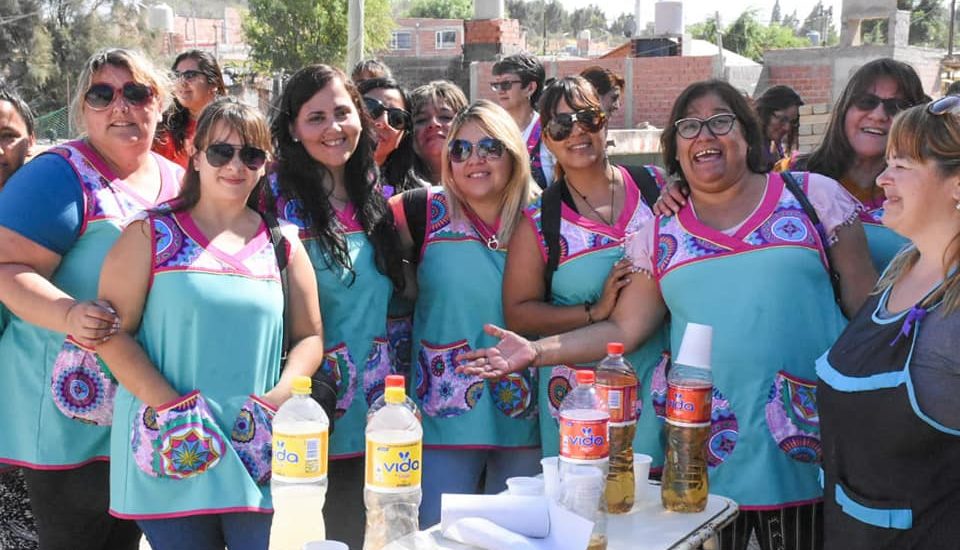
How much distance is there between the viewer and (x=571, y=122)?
3.94m

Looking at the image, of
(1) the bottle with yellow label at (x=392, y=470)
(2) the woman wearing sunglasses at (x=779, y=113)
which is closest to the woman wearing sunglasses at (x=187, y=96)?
(1) the bottle with yellow label at (x=392, y=470)

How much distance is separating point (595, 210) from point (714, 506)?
1308mm

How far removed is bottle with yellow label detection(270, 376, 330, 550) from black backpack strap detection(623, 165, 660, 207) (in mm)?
1715

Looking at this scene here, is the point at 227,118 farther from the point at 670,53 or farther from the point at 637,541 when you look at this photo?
the point at 670,53

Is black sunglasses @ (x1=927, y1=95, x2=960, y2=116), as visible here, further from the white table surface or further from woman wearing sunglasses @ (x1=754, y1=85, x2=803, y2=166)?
woman wearing sunglasses @ (x1=754, y1=85, x2=803, y2=166)

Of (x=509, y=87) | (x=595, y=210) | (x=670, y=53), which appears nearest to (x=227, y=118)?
(x=595, y=210)

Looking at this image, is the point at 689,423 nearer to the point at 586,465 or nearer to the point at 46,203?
the point at 586,465

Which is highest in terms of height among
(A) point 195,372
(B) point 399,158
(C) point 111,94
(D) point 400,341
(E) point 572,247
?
(C) point 111,94

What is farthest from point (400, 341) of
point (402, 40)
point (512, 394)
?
point (402, 40)

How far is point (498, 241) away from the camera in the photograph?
396 cm

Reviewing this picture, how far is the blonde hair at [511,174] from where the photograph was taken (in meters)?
3.98

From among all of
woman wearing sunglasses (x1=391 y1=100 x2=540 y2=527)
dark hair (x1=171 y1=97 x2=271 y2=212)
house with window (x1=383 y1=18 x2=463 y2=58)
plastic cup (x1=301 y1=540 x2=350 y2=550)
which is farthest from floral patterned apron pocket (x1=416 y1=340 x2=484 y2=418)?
house with window (x1=383 y1=18 x2=463 y2=58)

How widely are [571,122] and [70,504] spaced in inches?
92.0

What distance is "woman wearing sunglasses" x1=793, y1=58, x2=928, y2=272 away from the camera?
3848 mm
